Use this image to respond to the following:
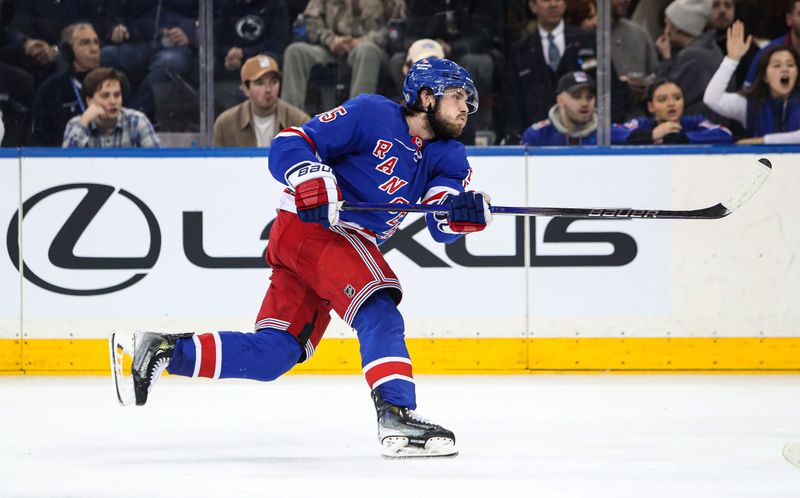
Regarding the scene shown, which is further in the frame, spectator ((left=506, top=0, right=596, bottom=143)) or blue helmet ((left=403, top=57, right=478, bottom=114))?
spectator ((left=506, top=0, right=596, bottom=143))

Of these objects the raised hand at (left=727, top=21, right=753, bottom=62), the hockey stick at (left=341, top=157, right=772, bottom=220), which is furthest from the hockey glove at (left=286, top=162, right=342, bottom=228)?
the raised hand at (left=727, top=21, right=753, bottom=62)

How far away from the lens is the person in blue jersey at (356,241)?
2.87 meters

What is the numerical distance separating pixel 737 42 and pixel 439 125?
2393mm

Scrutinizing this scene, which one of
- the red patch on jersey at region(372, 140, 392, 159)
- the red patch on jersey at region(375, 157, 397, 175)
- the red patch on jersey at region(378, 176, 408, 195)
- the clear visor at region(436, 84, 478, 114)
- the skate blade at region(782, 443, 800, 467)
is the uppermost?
the clear visor at region(436, 84, 478, 114)

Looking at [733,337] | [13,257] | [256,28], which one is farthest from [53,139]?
[733,337]

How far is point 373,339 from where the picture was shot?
2.88 meters

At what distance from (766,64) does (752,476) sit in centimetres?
274

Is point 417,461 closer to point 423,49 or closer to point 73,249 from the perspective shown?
point 73,249

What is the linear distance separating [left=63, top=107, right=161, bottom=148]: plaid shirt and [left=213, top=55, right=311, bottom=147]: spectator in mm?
306

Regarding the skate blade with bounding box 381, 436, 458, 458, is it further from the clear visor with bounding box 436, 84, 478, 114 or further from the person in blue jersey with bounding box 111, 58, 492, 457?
the clear visor with bounding box 436, 84, 478, 114

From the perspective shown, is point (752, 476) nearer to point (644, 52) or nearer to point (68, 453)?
point (68, 453)

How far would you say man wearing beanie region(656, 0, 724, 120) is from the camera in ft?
16.3

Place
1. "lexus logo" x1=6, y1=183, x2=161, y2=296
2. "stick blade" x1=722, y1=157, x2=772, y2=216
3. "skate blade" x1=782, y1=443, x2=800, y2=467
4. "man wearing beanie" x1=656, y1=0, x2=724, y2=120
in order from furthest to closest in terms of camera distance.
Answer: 1. "man wearing beanie" x1=656, y1=0, x2=724, y2=120
2. "lexus logo" x1=6, y1=183, x2=161, y2=296
3. "stick blade" x1=722, y1=157, x2=772, y2=216
4. "skate blade" x1=782, y1=443, x2=800, y2=467

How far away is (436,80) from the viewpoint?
119 inches
